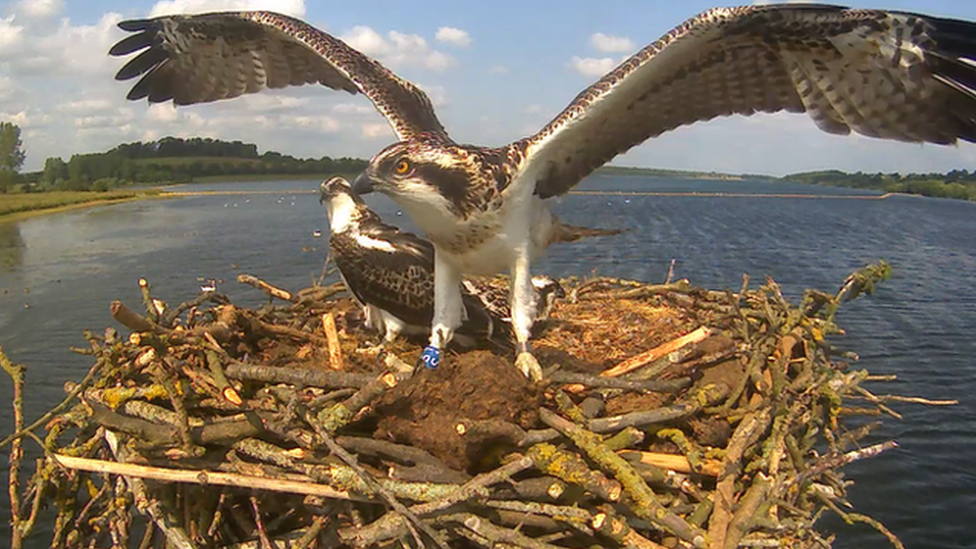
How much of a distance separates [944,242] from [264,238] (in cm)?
2868

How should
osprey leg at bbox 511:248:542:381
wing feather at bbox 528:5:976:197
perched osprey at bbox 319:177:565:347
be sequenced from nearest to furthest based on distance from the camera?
wing feather at bbox 528:5:976:197
osprey leg at bbox 511:248:542:381
perched osprey at bbox 319:177:565:347

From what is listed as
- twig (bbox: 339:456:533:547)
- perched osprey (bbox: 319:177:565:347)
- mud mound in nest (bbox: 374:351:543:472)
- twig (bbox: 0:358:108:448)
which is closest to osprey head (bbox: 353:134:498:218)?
mud mound in nest (bbox: 374:351:543:472)

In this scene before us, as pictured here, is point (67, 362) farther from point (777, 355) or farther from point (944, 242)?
point (944, 242)

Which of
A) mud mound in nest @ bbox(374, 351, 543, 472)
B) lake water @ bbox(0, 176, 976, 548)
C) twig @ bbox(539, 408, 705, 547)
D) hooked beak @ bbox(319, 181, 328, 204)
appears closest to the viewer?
twig @ bbox(539, 408, 705, 547)

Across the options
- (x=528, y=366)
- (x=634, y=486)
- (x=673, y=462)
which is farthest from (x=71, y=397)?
(x=673, y=462)

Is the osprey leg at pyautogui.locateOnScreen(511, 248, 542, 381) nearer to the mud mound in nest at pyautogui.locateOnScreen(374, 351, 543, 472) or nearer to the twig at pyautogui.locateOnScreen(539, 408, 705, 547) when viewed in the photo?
the mud mound in nest at pyautogui.locateOnScreen(374, 351, 543, 472)

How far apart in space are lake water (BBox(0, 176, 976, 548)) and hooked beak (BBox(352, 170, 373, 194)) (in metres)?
1.54

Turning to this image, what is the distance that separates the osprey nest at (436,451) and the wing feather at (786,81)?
4.52 feet

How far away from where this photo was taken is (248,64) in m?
6.15

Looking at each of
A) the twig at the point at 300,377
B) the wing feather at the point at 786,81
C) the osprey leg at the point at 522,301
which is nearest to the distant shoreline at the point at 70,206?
the twig at the point at 300,377

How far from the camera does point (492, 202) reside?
4.09 metres

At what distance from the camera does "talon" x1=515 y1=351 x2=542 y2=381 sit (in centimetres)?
391

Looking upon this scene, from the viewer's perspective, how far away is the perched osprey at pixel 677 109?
366cm

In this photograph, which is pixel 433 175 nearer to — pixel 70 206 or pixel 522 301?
pixel 522 301
